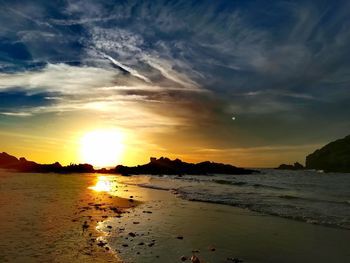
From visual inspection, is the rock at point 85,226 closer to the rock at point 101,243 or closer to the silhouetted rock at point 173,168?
the rock at point 101,243

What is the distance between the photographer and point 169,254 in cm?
1216

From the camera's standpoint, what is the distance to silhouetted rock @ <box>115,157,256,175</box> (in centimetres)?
13050

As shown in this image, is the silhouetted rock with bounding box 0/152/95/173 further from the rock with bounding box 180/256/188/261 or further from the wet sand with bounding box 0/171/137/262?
the rock with bounding box 180/256/188/261

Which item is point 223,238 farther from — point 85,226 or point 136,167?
point 136,167

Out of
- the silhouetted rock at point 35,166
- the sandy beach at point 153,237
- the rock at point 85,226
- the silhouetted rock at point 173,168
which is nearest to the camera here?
the sandy beach at point 153,237

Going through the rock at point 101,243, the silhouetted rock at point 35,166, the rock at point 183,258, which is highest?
the silhouetted rock at point 35,166

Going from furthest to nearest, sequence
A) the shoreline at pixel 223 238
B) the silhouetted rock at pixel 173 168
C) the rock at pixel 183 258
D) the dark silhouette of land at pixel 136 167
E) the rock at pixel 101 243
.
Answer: the silhouetted rock at pixel 173 168, the dark silhouette of land at pixel 136 167, the rock at pixel 101 243, the shoreline at pixel 223 238, the rock at pixel 183 258

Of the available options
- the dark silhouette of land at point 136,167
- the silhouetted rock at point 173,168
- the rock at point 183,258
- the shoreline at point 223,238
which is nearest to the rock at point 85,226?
the shoreline at point 223,238

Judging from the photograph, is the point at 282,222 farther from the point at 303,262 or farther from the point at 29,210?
the point at 29,210

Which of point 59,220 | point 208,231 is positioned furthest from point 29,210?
point 208,231

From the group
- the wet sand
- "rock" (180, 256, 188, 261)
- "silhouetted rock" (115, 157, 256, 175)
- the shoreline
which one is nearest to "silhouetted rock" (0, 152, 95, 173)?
"silhouetted rock" (115, 157, 256, 175)

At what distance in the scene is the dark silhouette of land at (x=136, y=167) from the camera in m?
112

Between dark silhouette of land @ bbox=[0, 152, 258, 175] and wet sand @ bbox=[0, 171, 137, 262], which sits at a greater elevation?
dark silhouette of land @ bbox=[0, 152, 258, 175]

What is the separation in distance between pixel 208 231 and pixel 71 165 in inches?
4188
